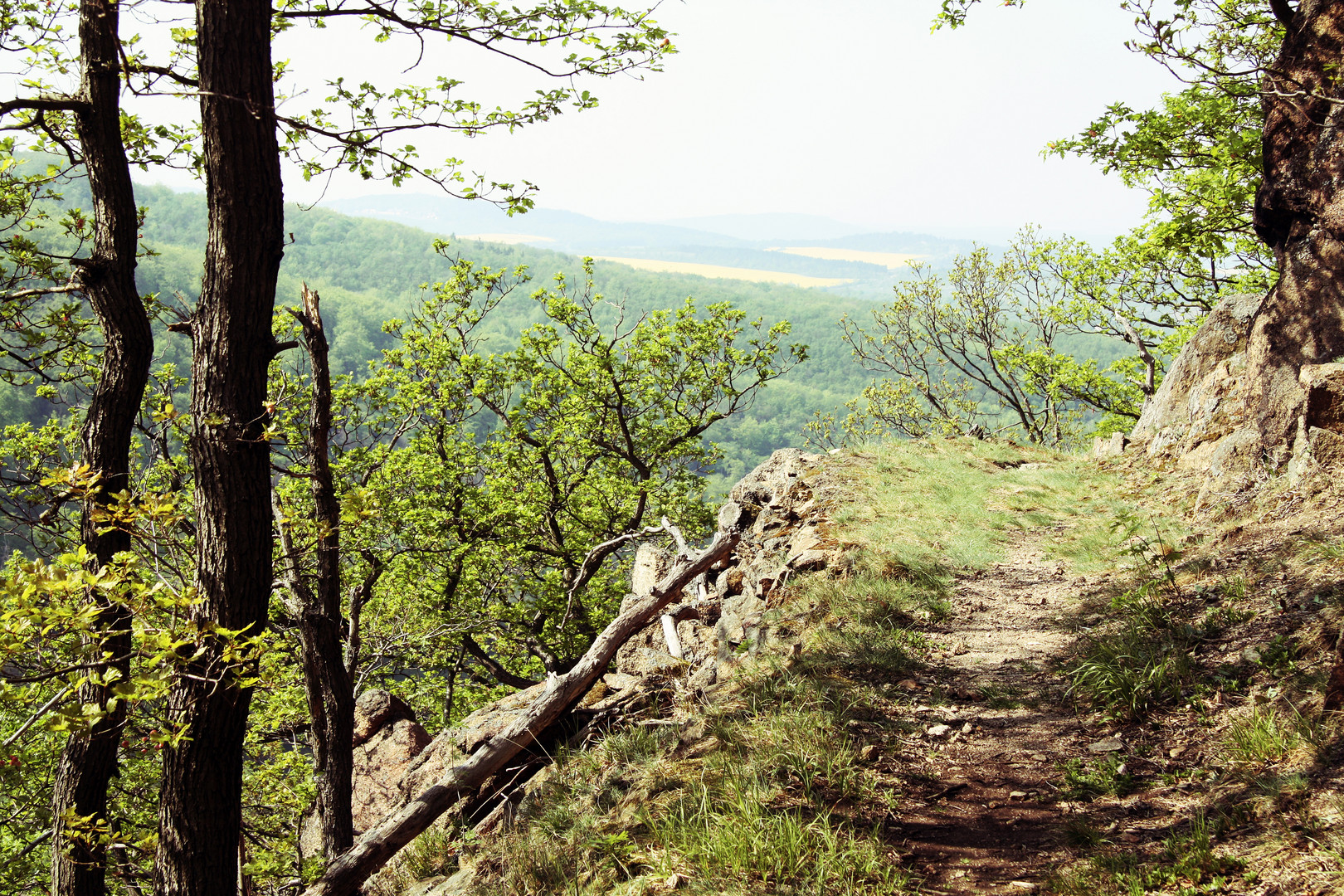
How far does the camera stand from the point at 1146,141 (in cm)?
1211

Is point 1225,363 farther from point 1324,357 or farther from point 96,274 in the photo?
point 96,274

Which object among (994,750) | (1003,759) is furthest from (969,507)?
(1003,759)

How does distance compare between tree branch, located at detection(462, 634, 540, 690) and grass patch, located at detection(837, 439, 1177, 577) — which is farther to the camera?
tree branch, located at detection(462, 634, 540, 690)

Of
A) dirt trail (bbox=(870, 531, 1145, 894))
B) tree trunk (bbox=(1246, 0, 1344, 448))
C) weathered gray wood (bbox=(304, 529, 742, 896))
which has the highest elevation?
tree trunk (bbox=(1246, 0, 1344, 448))

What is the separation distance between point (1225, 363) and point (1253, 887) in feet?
31.7

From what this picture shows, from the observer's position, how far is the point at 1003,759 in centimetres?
453

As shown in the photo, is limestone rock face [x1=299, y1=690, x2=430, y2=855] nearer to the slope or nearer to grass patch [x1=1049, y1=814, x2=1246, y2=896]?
the slope

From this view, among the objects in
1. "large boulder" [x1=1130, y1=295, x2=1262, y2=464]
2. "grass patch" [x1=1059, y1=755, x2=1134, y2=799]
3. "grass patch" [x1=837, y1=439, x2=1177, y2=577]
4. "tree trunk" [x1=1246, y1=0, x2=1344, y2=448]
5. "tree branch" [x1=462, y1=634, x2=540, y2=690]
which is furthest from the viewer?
"tree branch" [x1=462, y1=634, x2=540, y2=690]

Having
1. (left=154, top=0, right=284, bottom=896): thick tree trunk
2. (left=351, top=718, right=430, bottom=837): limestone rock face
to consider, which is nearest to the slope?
(left=154, top=0, right=284, bottom=896): thick tree trunk

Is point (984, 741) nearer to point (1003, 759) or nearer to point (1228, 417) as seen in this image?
point (1003, 759)

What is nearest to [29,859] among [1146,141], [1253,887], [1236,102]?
[1253,887]

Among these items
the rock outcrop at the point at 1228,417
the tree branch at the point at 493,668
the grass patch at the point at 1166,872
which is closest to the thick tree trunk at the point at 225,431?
the grass patch at the point at 1166,872

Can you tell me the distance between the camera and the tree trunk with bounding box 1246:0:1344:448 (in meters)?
7.57

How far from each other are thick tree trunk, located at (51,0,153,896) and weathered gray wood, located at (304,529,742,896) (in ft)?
5.41
